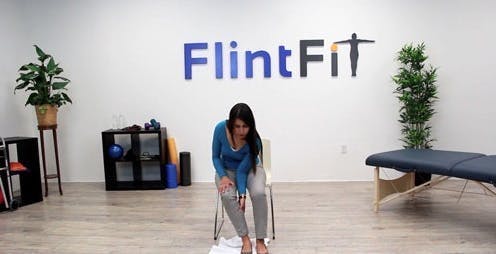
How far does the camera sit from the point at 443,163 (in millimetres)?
3086

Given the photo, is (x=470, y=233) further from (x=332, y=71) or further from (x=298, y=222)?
(x=332, y=71)

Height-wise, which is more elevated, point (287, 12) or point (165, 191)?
point (287, 12)

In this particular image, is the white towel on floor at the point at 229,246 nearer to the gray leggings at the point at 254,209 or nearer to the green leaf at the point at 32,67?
the gray leggings at the point at 254,209

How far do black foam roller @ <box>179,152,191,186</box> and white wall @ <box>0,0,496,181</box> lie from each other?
200mm

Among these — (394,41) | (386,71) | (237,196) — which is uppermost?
(394,41)

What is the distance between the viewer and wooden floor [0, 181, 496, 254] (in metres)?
2.84

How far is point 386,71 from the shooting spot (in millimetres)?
4750

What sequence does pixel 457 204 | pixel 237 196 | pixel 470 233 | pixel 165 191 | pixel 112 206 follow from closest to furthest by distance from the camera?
pixel 237 196, pixel 470 233, pixel 457 204, pixel 112 206, pixel 165 191

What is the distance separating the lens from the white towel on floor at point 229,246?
9.05 feet

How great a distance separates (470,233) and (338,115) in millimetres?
2185

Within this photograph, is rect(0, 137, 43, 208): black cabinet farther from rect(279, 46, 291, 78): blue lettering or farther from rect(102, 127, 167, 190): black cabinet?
rect(279, 46, 291, 78): blue lettering

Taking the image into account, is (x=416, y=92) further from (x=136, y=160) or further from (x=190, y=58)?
(x=136, y=160)

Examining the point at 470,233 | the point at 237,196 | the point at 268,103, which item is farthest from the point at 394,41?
the point at 237,196

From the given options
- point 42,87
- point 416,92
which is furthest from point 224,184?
point 416,92
